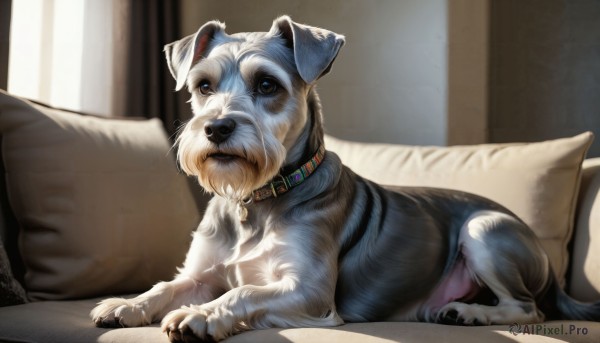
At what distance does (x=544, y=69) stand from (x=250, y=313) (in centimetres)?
366

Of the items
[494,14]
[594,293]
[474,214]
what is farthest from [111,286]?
[494,14]

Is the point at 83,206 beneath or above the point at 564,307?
above

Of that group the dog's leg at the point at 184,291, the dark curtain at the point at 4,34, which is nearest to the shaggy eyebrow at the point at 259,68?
the dog's leg at the point at 184,291

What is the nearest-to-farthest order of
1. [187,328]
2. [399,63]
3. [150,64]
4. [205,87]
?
[187,328] → [205,87] → [150,64] → [399,63]

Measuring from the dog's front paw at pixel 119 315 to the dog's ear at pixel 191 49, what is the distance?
69 centimetres

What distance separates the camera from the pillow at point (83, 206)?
7.68ft

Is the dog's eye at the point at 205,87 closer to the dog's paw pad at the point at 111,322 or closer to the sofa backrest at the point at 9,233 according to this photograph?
the dog's paw pad at the point at 111,322

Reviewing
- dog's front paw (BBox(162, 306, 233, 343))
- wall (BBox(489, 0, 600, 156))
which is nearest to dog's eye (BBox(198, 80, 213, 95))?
dog's front paw (BBox(162, 306, 233, 343))

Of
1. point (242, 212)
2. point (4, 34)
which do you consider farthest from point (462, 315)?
point (4, 34)

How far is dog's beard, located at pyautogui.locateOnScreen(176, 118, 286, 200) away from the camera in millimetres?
1833

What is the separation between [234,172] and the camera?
1879 mm

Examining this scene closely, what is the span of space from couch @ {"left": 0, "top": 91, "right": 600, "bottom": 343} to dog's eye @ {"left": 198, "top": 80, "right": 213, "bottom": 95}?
0.64m

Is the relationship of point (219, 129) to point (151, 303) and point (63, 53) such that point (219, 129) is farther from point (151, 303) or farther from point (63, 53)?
point (63, 53)

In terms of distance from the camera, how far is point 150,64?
381 cm
